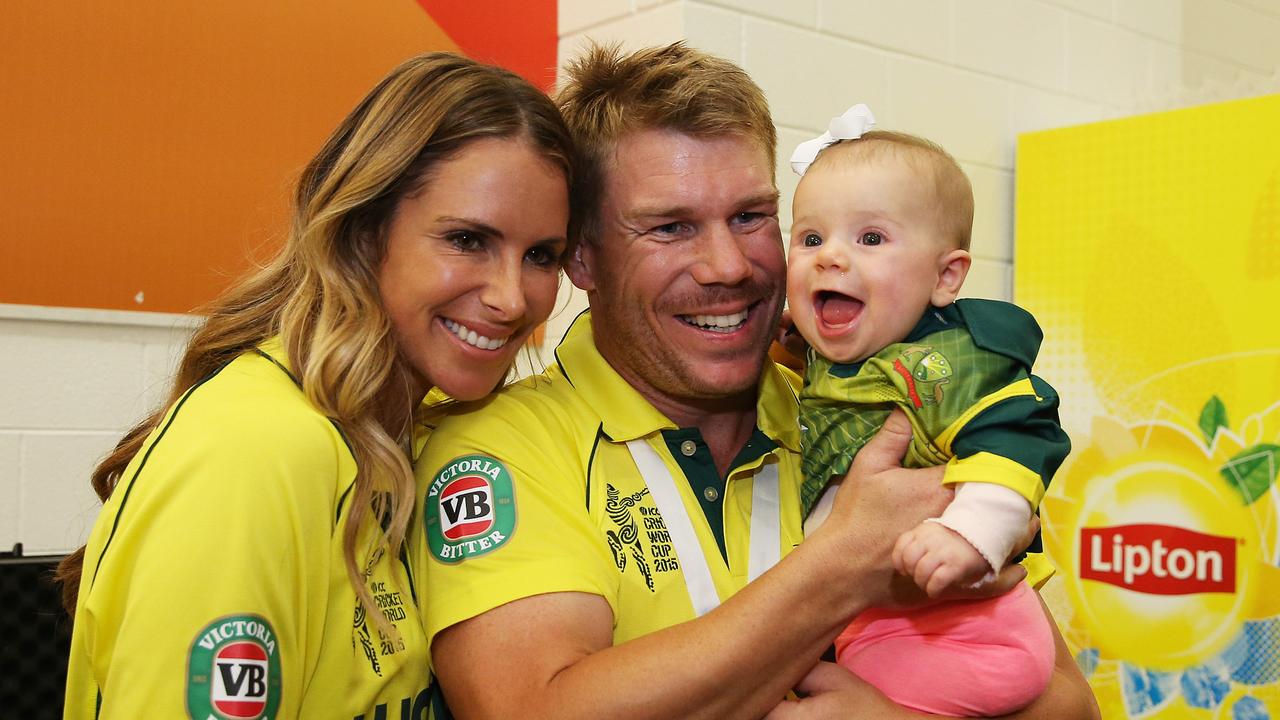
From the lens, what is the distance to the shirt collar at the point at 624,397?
1702mm

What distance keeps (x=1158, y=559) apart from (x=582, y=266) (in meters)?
1.65

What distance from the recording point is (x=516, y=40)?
2.82 metres

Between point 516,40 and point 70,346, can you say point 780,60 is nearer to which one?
point 516,40

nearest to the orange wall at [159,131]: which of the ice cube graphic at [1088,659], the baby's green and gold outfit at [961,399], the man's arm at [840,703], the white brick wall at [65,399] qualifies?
the white brick wall at [65,399]

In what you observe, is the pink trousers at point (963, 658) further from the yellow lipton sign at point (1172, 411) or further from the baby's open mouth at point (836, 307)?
the yellow lipton sign at point (1172, 411)

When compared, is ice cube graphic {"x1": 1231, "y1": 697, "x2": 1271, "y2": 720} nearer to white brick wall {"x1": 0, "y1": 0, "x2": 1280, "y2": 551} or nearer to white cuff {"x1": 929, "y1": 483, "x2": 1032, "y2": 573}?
white brick wall {"x1": 0, "y1": 0, "x2": 1280, "y2": 551}

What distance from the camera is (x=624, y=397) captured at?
5.67ft

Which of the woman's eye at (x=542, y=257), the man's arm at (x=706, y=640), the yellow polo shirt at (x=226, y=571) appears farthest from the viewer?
the woman's eye at (x=542, y=257)

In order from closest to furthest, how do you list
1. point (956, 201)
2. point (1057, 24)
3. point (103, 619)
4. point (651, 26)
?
1. point (103, 619)
2. point (956, 201)
3. point (651, 26)
4. point (1057, 24)

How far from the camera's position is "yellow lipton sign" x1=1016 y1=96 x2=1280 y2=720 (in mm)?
2559

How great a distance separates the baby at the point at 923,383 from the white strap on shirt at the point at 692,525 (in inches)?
3.9

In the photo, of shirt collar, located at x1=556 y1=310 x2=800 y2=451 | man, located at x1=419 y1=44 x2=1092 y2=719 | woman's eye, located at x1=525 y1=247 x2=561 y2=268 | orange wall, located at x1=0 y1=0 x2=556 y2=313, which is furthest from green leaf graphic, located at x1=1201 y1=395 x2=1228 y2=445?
orange wall, located at x1=0 y1=0 x2=556 y2=313

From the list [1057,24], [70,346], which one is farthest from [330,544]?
[1057,24]

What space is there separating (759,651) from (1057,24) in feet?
9.08
